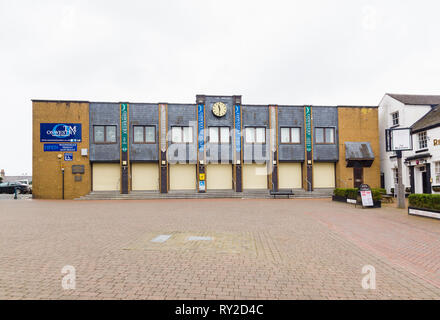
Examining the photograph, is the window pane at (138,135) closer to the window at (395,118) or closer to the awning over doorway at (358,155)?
the awning over doorway at (358,155)

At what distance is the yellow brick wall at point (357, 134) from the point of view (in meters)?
24.5

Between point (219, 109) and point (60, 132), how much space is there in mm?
13855

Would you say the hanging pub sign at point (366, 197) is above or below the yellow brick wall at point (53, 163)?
below

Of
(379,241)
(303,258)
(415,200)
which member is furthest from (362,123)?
(303,258)

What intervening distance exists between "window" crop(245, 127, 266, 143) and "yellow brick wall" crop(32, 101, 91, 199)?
14170 mm

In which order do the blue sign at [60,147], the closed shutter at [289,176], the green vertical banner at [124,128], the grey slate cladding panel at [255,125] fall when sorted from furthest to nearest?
the closed shutter at [289,176], the grey slate cladding panel at [255,125], the green vertical banner at [124,128], the blue sign at [60,147]

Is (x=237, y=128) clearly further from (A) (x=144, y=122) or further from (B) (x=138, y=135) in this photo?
(B) (x=138, y=135)

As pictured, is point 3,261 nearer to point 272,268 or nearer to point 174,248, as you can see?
point 174,248

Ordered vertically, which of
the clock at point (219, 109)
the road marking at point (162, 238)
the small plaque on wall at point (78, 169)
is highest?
the clock at point (219, 109)

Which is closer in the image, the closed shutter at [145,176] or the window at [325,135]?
the closed shutter at [145,176]

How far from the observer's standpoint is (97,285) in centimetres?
399

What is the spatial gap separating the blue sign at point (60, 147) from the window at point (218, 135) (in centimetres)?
1189

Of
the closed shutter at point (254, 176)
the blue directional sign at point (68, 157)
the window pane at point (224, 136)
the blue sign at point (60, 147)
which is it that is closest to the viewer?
the blue sign at point (60, 147)

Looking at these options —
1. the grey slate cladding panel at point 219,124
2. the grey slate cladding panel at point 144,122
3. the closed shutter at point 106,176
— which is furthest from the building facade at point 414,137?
the closed shutter at point 106,176
